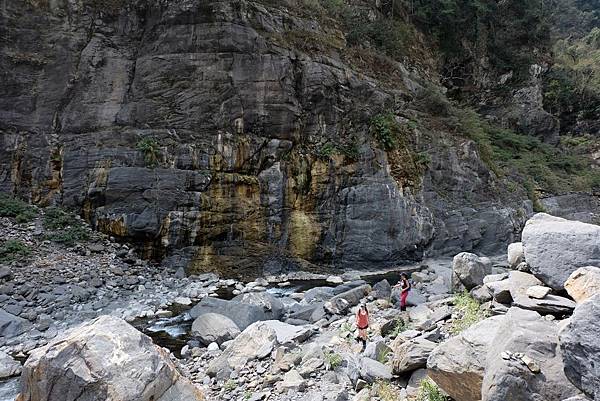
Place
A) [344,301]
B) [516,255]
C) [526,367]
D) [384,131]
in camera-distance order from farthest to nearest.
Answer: [384,131] < [344,301] < [516,255] < [526,367]

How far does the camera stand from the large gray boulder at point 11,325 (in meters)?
10.1

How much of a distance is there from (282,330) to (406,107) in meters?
17.7

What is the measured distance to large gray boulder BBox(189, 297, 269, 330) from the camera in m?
10.6

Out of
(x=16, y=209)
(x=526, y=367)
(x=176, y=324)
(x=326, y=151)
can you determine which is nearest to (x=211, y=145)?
(x=326, y=151)

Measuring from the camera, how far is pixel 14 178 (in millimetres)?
17531

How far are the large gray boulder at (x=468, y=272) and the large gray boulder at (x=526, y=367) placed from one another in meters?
4.41

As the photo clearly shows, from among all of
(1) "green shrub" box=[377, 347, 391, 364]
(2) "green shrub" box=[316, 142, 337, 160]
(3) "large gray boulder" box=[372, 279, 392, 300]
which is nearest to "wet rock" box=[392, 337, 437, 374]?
(1) "green shrub" box=[377, 347, 391, 364]

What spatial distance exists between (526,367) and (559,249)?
2514 mm

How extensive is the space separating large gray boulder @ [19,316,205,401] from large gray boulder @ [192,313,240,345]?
434 cm

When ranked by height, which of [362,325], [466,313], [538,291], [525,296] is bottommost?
[362,325]

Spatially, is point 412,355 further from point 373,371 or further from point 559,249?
point 559,249

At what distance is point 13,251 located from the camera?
562 inches

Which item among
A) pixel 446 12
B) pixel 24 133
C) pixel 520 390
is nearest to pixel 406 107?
pixel 446 12

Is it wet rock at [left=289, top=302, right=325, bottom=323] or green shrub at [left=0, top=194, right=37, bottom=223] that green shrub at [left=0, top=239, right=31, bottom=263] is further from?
wet rock at [left=289, top=302, right=325, bottom=323]
